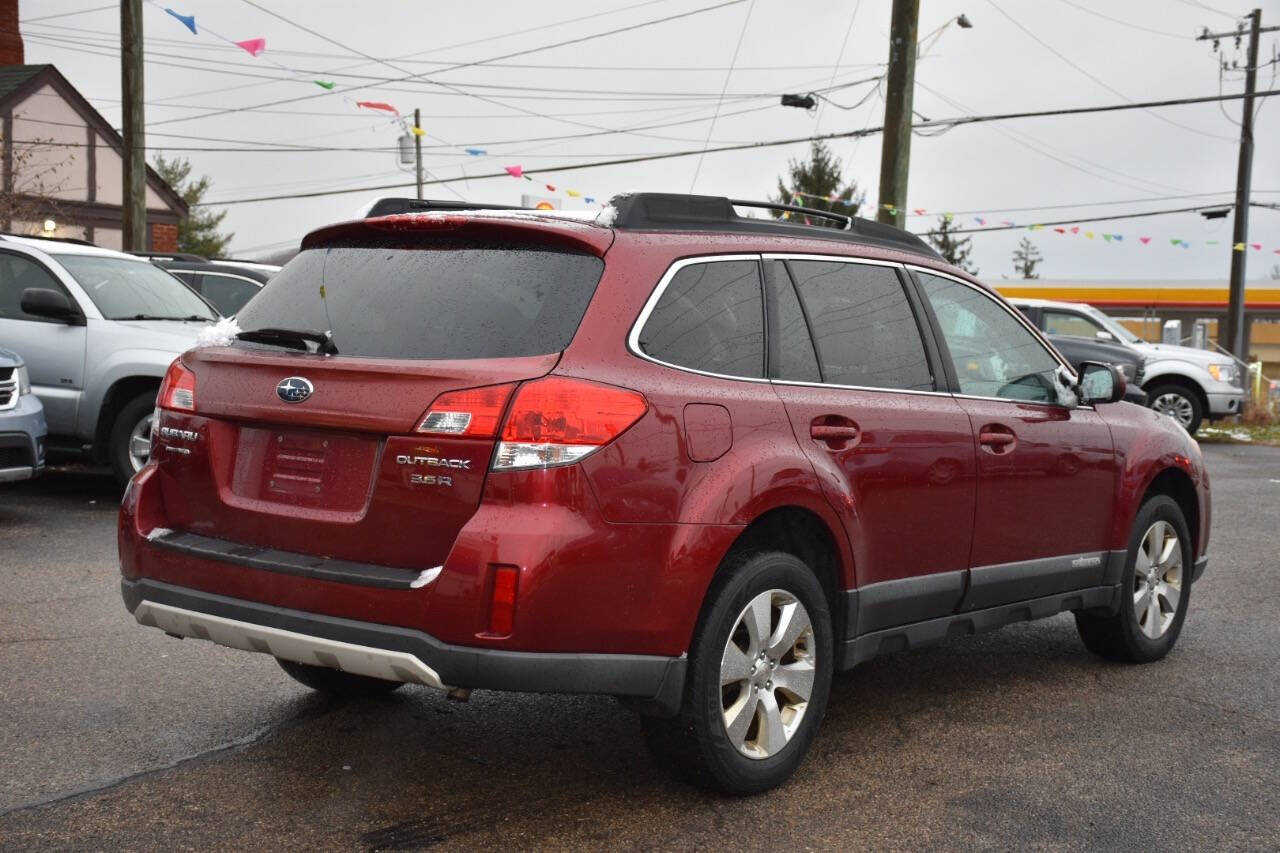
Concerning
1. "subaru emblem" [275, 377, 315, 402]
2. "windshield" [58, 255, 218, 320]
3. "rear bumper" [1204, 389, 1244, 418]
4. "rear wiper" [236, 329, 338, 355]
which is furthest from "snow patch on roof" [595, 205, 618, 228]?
"rear bumper" [1204, 389, 1244, 418]

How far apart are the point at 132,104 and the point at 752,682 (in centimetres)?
1786

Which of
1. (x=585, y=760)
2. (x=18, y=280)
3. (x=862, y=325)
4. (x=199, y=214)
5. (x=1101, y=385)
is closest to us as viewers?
(x=585, y=760)

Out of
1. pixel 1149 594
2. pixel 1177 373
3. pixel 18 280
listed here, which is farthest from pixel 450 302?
pixel 1177 373

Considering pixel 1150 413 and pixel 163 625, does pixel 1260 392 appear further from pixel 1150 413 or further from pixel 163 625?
pixel 163 625

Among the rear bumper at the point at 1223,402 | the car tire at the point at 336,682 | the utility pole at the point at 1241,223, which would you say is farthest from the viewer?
the utility pole at the point at 1241,223

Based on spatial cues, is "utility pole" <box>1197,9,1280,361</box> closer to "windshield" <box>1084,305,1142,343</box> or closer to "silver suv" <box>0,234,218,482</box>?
"windshield" <box>1084,305,1142,343</box>

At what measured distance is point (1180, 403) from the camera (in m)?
20.1

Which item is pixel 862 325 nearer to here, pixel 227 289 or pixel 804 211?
pixel 804 211

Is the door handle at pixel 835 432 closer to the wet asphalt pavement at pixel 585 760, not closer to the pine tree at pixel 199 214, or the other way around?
the wet asphalt pavement at pixel 585 760

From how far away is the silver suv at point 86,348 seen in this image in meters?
10.2

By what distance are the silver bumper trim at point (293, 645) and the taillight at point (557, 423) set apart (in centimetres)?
59

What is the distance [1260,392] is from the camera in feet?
89.4

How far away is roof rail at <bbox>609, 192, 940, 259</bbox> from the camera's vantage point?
433cm

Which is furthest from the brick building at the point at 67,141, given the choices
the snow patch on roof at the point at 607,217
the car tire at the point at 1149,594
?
the snow patch on roof at the point at 607,217
